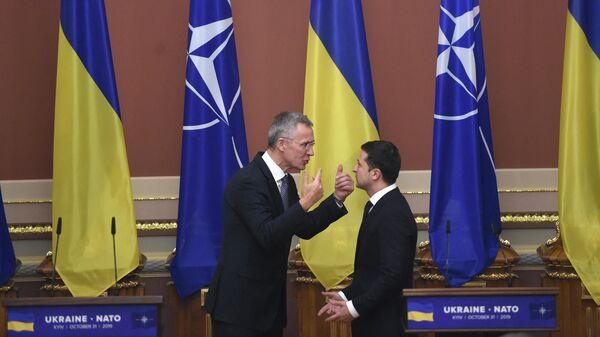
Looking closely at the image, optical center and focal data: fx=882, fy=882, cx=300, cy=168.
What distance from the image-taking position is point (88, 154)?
17.1 ft

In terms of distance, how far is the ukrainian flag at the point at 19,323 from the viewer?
339cm

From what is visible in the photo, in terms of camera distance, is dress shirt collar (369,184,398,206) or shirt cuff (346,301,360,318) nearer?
shirt cuff (346,301,360,318)

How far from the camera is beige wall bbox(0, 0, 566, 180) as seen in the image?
18.6 ft

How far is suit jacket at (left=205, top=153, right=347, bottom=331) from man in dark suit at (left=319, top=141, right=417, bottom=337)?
24 centimetres

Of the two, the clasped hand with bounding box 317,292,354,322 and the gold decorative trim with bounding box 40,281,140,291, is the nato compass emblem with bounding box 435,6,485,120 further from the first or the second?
the gold decorative trim with bounding box 40,281,140,291

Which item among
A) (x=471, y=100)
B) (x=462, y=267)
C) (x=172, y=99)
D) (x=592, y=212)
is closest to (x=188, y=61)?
(x=172, y=99)

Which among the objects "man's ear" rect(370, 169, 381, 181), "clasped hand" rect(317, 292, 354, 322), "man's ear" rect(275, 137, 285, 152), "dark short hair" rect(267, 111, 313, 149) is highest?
"dark short hair" rect(267, 111, 313, 149)

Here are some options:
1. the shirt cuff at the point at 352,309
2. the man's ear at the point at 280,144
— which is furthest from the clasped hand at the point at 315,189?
the shirt cuff at the point at 352,309

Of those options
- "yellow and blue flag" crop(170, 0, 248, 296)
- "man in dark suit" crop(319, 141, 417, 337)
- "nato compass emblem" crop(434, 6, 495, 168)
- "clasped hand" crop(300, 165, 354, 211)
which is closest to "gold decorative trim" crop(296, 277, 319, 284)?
"yellow and blue flag" crop(170, 0, 248, 296)

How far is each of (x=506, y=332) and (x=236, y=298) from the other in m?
1.08

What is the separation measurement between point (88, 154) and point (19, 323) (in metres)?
1.94

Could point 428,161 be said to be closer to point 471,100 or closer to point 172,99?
point 471,100

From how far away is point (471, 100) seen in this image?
202 inches

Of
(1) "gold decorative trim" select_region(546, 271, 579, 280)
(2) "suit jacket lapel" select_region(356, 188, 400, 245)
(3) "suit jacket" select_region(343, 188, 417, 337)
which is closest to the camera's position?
(3) "suit jacket" select_region(343, 188, 417, 337)
